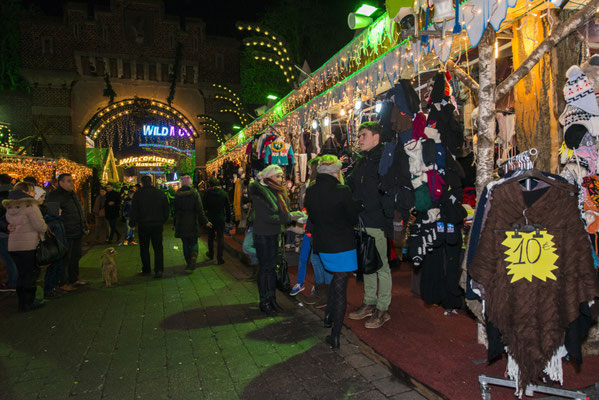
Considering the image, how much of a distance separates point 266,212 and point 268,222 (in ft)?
0.46

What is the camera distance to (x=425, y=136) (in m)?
3.80

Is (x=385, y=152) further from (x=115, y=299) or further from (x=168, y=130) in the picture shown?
(x=168, y=130)

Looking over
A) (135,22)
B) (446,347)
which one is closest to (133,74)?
(135,22)

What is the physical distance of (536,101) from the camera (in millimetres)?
3740

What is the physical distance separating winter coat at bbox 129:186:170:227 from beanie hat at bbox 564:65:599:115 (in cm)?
695

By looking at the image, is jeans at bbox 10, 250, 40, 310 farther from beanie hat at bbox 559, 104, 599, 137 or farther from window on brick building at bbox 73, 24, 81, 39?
window on brick building at bbox 73, 24, 81, 39

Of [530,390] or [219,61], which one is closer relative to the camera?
[530,390]

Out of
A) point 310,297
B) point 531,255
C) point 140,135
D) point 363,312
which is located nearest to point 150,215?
point 310,297

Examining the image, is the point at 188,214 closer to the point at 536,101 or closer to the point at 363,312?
the point at 363,312

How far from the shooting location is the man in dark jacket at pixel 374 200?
4211 mm

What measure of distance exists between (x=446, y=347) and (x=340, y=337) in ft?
3.81

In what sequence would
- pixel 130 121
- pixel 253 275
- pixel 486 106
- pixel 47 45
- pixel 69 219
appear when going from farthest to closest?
pixel 130 121
pixel 47 45
pixel 253 275
pixel 69 219
pixel 486 106

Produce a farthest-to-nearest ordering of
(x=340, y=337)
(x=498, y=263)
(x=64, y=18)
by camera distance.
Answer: (x=64, y=18) → (x=340, y=337) → (x=498, y=263)

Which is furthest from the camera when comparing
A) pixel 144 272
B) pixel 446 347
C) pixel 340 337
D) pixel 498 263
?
pixel 144 272
